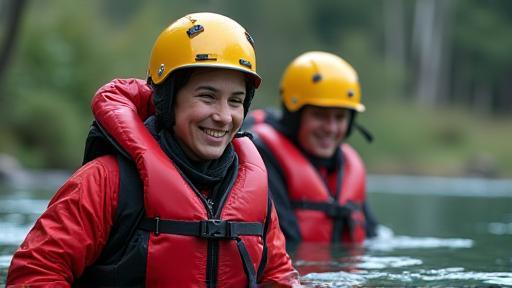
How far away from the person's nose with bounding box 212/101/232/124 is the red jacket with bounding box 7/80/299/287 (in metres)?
0.30

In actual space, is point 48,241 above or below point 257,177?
below

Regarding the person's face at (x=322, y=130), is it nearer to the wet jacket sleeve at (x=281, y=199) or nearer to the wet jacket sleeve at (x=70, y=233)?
the wet jacket sleeve at (x=281, y=199)

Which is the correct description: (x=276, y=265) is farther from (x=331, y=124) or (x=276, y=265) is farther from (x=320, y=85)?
(x=320, y=85)

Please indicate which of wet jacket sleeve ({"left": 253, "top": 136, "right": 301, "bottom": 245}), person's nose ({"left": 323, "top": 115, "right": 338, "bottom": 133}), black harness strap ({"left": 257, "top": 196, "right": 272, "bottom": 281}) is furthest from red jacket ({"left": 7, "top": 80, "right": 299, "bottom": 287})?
person's nose ({"left": 323, "top": 115, "right": 338, "bottom": 133})

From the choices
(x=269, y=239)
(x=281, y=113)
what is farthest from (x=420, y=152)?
(x=269, y=239)

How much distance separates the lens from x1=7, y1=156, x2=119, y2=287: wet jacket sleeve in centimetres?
336

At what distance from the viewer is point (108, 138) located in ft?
12.5

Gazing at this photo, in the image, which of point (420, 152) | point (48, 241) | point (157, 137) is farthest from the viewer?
point (420, 152)

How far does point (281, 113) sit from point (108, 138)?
11.9ft

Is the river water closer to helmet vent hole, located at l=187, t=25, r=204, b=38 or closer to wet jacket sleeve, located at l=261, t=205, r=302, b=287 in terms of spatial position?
wet jacket sleeve, located at l=261, t=205, r=302, b=287

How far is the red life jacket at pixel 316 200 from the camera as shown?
6539 mm

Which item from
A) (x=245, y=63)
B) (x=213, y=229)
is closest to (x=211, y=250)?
(x=213, y=229)

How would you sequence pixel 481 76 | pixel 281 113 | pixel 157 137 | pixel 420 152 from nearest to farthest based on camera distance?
1. pixel 157 137
2. pixel 281 113
3. pixel 420 152
4. pixel 481 76

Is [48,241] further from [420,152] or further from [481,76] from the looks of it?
[481,76]
